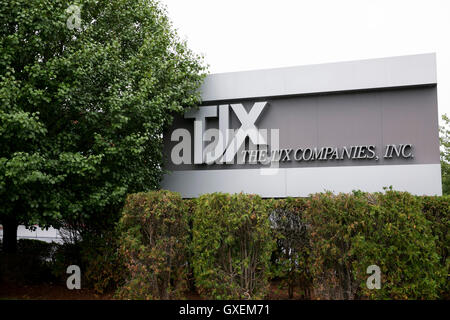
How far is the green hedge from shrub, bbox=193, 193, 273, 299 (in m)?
0.02

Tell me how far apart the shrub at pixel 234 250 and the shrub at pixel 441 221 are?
3256 mm

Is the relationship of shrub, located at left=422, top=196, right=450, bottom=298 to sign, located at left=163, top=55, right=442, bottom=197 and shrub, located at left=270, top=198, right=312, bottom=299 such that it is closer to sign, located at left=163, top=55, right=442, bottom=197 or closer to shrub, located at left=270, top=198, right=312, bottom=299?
shrub, located at left=270, top=198, right=312, bottom=299

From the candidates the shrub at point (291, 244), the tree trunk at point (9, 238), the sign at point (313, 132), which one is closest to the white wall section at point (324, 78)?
the sign at point (313, 132)

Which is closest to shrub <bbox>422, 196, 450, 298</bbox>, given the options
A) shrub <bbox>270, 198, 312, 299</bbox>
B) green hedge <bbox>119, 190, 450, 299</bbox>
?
green hedge <bbox>119, 190, 450, 299</bbox>

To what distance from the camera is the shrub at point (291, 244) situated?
7664mm

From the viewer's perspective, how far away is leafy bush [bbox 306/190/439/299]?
6551 millimetres

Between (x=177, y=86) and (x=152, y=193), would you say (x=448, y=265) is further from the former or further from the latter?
(x=177, y=86)

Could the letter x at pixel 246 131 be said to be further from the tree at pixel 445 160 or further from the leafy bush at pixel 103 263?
the tree at pixel 445 160

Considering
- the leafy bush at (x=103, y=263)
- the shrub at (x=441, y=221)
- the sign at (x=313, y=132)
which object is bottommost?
the leafy bush at (x=103, y=263)

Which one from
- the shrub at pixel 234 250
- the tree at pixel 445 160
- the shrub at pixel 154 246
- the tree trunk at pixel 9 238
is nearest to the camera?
the shrub at pixel 234 250

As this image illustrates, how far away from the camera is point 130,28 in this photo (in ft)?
38.6

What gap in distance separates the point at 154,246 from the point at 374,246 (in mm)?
3881

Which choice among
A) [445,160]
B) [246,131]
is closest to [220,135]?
[246,131]

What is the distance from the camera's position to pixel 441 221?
7.64 meters
